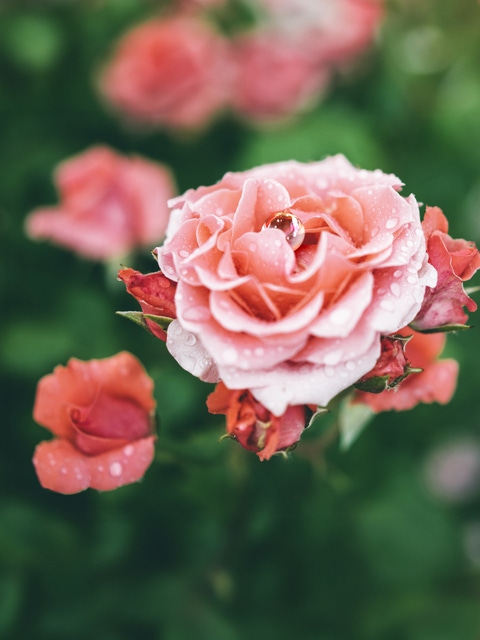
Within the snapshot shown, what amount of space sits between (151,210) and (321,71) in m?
0.47

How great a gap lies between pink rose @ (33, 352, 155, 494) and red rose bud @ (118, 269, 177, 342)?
84 mm

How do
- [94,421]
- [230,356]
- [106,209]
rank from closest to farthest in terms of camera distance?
[230,356] < [94,421] < [106,209]

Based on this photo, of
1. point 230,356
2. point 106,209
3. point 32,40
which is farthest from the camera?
point 32,40

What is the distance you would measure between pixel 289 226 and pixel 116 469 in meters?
0.21

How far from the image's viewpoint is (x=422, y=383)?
1.61 ft

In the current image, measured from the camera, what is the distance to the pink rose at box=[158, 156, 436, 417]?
368 mm

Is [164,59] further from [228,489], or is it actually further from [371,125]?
[228,489]

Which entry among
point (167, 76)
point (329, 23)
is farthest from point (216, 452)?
point (329, 23)

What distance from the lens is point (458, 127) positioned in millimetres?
1074

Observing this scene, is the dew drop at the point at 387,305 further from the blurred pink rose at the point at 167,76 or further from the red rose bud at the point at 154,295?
the blurred pink rose at the point at 167,76

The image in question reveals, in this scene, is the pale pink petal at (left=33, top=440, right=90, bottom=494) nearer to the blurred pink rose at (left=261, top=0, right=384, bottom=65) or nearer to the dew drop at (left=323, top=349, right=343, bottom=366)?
the dew drop at (left=323, top=349, right=343, bottom=366)

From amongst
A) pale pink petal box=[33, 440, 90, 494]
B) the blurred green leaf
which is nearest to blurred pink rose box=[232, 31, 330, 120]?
the blurred green leaf

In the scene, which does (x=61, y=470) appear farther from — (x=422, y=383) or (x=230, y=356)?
(x=422, y=383)

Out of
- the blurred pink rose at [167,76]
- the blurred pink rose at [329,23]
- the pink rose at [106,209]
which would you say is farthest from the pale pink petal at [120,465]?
the blurred pink rose at [329,23]
